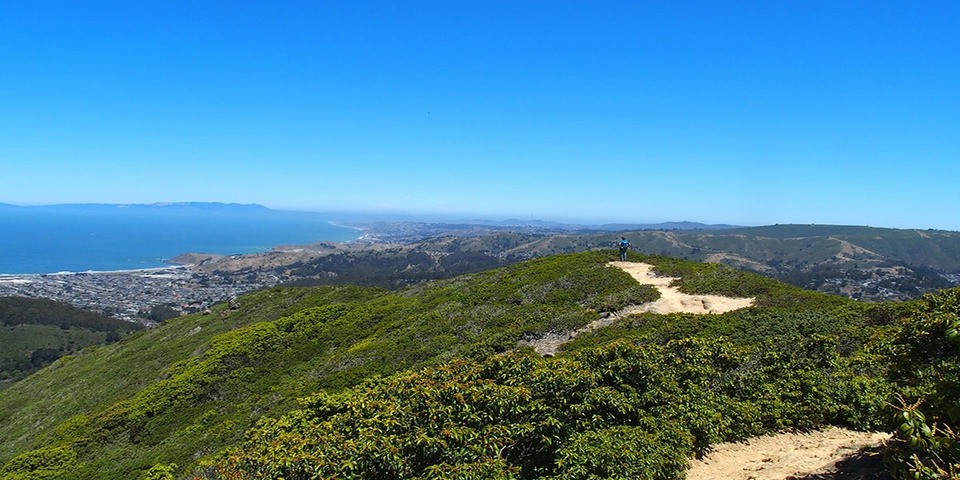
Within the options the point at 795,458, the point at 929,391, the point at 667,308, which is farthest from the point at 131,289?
the point at 929,391

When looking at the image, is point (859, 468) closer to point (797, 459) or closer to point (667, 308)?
point (797, 459)

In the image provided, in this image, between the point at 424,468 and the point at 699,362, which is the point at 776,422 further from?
the point at 424,468

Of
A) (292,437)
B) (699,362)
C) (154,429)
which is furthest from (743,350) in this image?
(154,429)

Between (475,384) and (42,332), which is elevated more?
(475,384)

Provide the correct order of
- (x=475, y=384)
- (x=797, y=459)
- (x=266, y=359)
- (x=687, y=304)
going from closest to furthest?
(x=797, y=459) → (x=475, y=384) → (x=687, y=304) → (x=266, y=359)

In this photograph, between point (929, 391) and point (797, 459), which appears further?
point (797, 459)

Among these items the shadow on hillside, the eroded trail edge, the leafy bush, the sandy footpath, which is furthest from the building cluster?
the leafy bush

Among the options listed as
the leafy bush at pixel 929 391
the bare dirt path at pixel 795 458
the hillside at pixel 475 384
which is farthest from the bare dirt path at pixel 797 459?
the leafy bush at pixel 929 391
